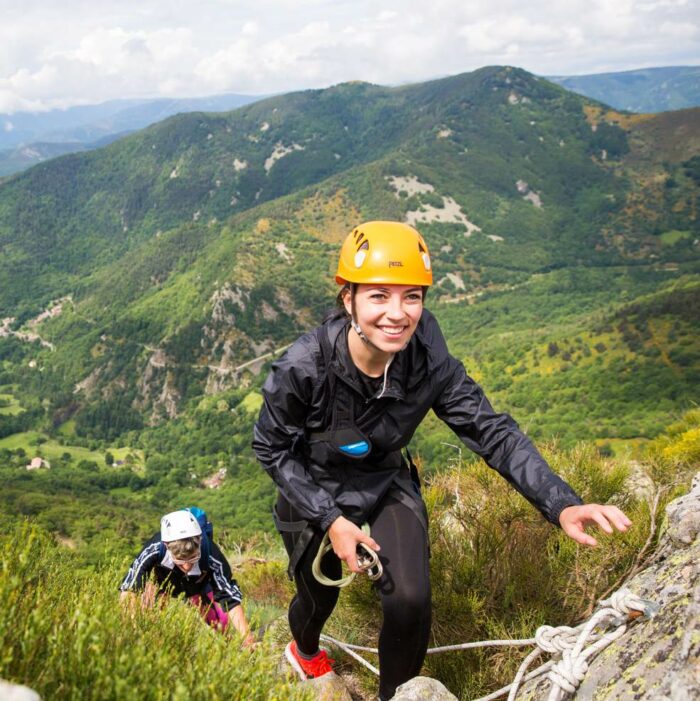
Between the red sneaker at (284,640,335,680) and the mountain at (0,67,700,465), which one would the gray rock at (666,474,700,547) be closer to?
the red sneaker at (284,640,335,680)

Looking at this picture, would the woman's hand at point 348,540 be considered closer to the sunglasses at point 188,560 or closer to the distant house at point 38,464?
the sunglasses at point 188,560

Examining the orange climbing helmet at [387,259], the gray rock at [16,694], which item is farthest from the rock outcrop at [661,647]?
the orange climbing helmet at [387,259]

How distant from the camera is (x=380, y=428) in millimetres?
2740

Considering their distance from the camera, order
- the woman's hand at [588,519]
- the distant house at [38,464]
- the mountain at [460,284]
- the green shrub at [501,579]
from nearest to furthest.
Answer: the woman's hand at [588,519] < the green shrub at [501,579] < the mountain at [460,284] < the distant house at [38,464]

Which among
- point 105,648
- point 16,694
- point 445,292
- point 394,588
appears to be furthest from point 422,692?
point 445,292

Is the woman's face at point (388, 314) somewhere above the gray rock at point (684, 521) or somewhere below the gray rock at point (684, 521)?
above

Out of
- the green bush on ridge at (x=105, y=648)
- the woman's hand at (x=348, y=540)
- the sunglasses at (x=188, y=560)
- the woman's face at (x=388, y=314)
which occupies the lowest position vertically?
the sunglasses at (x=188, y=560)

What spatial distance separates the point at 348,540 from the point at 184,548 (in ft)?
5.44

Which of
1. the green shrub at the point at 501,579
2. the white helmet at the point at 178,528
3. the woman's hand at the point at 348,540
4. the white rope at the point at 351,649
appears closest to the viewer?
the woman's hand at the point at 348,540

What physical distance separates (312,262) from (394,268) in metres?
123

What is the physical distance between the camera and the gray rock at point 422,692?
7.34ft

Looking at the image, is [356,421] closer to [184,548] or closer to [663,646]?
[663,646]

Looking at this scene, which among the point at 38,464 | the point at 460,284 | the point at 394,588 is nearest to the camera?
the point at 394,588

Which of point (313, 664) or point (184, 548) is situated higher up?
point (184, 548)
